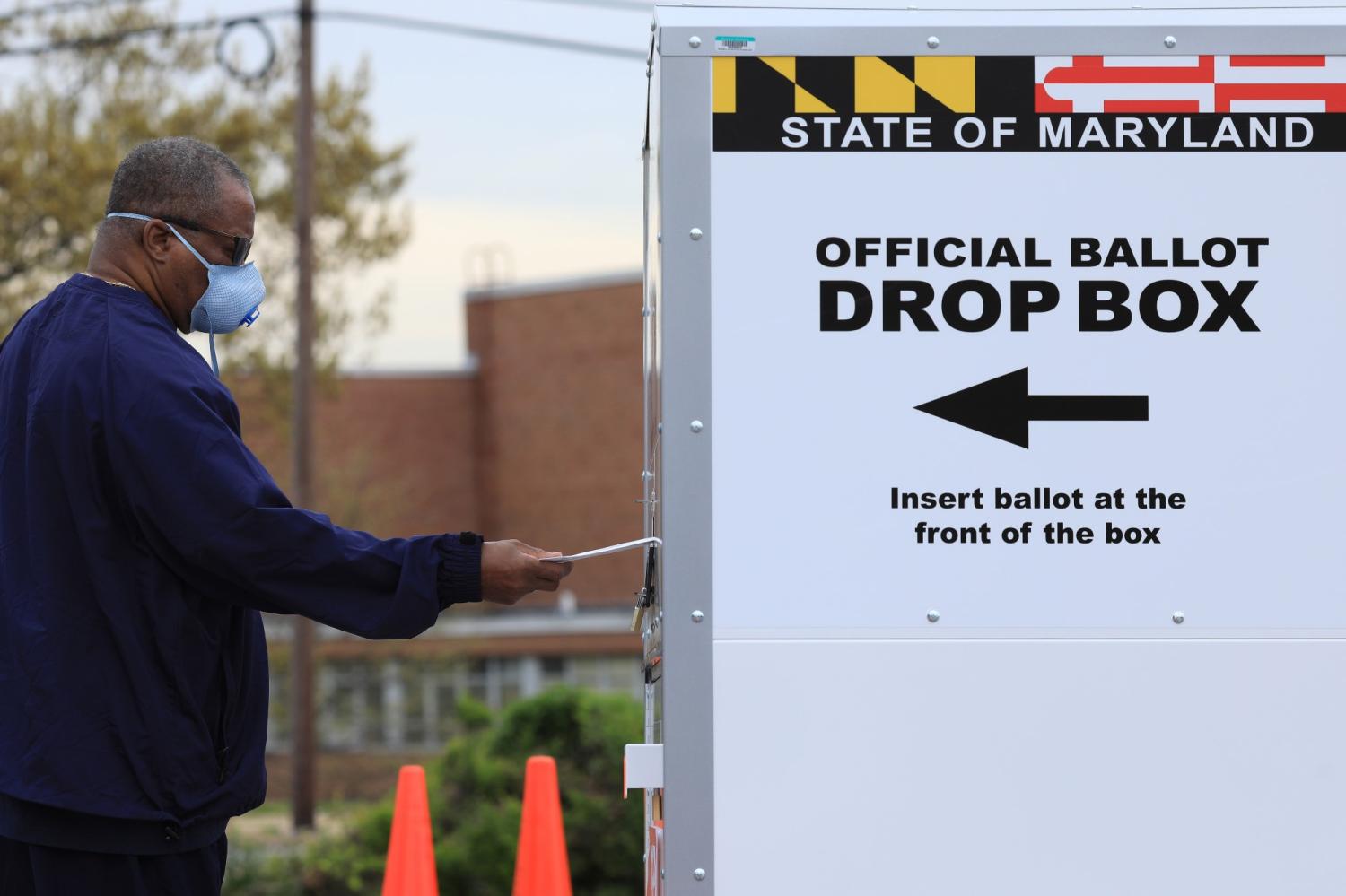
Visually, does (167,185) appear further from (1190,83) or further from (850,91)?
(1190,83)

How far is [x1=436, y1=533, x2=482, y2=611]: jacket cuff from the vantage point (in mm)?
3049

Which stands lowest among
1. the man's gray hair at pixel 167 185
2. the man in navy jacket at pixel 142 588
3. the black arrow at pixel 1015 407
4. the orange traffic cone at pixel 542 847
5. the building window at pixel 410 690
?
the building window at pixel 410 690

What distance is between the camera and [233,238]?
333cm

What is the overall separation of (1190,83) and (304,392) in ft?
48.3

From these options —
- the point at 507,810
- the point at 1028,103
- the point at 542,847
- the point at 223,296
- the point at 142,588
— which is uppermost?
the point at 1028,103

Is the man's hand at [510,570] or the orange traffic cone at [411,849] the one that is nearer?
the man's hand at [510,570]

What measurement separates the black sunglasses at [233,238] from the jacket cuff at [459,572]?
80 centimetres

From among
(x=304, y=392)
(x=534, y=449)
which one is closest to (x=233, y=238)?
(x=304, y=392)

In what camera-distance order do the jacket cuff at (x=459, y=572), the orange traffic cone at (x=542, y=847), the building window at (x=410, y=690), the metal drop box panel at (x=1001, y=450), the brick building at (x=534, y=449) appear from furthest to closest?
the brick building at (x=534, y=449) → the building window at (x=410, y=690) → the orange traffic cone at (x=542, y=847) → the jacket cuff at (x=459, y=572) → the metal drop box panel at (x=1001, y=450)

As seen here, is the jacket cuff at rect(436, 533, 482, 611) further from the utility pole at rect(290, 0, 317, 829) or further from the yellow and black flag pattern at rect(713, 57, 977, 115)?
the utility pole at rect(290, 0, 317, 829)

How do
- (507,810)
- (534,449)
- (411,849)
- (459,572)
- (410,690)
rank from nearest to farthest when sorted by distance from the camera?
(459,572) < (411,849) < (507,810) < (410,690) < (534,449)

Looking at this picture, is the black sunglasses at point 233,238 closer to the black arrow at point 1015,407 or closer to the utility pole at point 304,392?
the black arrow at point 1015,407

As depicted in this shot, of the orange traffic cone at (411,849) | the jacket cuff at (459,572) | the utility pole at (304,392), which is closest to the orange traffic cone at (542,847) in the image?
the orange traffic cone at (411,849)

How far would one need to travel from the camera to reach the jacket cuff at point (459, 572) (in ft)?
10.0
